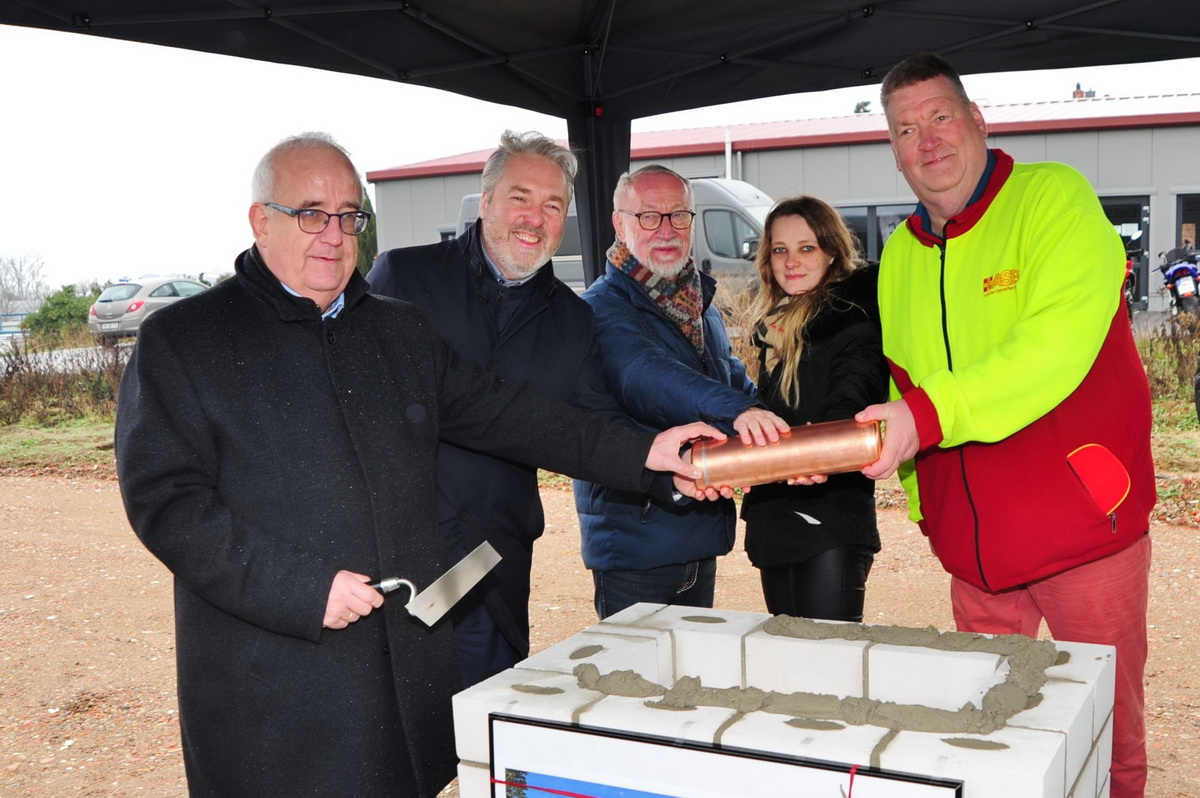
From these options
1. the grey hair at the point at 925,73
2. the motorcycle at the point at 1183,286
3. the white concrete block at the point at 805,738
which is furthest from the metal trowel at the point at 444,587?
the motorcycle at the point at 1183,286

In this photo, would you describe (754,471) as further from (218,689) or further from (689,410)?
(218,689)

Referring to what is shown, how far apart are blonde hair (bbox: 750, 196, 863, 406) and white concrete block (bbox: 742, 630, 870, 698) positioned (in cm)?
109

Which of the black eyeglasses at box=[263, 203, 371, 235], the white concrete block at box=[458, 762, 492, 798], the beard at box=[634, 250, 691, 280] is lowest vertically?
the white concrete block at box=[458, 762, 492, 798]

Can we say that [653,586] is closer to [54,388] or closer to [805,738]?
[805,738]

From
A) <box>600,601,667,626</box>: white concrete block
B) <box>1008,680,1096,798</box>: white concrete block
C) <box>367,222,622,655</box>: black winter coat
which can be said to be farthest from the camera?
<box>367,222,622,655</box>: black winter coat

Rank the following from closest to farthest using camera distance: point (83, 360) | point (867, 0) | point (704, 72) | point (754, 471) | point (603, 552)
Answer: point (754, 471) → point (603, 552) → point (867, 0) → point (704, 72) → point (83, 360)

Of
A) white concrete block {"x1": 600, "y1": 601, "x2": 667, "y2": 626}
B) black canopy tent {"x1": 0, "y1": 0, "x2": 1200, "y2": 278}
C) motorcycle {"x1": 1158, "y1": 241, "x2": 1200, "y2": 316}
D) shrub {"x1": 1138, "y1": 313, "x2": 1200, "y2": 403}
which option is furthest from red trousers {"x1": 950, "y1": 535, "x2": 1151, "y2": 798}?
motorcycle {"x1": 1158, "y1": 241, "x2": 1200, "y2": 316}

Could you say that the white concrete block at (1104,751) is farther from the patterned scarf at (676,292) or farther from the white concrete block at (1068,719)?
the patterned scarf at (676,292)

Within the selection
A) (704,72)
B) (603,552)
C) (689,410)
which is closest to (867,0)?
(704,72)

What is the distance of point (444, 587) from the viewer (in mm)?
1790

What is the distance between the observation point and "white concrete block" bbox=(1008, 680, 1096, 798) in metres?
1.32

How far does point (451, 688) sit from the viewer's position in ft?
6.65

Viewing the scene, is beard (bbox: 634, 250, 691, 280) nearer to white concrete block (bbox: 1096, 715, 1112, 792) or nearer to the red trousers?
the red trousers

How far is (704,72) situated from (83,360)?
1225cm
